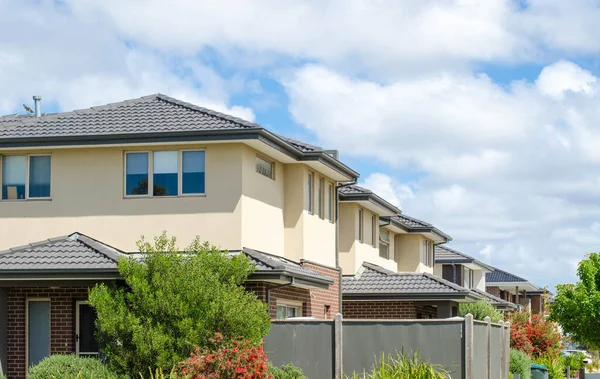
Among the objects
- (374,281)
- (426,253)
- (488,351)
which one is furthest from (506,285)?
(488,351)

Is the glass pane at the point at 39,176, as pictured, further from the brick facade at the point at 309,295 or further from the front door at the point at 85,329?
the brick facade at the point at 309,295

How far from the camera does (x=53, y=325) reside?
24.6 meters

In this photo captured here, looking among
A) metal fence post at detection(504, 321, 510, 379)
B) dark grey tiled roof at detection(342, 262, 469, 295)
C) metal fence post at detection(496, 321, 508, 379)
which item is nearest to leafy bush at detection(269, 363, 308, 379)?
metal fence post at detection(496, 321, 508, 379)

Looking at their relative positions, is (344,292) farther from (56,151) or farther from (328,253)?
(56,151)

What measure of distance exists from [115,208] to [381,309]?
11.5m

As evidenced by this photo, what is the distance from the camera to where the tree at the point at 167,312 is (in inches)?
820

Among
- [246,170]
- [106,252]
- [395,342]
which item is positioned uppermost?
A: [246,170]

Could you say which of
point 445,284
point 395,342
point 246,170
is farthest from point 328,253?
point 395,342

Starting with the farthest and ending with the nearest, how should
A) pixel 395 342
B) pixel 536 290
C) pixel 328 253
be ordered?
pixel 536 290 < pixel 328 253 < pixel 395 342

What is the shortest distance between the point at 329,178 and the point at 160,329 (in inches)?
456

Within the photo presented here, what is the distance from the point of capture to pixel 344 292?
33.2m

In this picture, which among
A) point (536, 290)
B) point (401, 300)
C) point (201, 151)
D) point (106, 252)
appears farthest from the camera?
point (536, 290)

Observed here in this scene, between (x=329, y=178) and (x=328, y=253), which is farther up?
(x=329, y=178)

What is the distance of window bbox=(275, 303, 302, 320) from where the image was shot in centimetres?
2667
